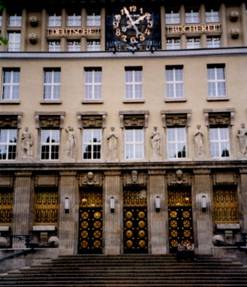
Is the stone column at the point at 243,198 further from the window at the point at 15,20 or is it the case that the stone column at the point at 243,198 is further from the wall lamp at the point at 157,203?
the window at the point at 15,20

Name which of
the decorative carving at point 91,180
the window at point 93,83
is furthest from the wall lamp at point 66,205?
the window at point 93,83

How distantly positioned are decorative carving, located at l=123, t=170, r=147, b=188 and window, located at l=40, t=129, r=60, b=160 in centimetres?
462

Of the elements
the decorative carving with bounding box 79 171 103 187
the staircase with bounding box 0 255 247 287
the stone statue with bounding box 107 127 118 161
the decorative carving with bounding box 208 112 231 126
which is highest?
the decorative carving with bounding box 208 112 231 126

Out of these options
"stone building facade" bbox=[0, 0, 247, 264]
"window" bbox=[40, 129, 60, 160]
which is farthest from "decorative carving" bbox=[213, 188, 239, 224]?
"window" bbox=[40, 129, 60, 160]

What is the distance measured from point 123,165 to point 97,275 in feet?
26.9

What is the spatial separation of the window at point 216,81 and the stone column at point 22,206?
12.7 metres

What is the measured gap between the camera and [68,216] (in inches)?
1226

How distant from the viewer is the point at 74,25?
114ft

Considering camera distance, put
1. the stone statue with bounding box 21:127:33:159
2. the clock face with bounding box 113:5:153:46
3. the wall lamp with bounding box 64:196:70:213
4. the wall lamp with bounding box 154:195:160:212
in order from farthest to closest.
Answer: the clock face with bounding box 113:5:153:46, the stone statue with bounding box 21:127:33:159, the wall lamp with bounding box 64:196:70:213, the wall lamp with bounding box 154:195:160:212

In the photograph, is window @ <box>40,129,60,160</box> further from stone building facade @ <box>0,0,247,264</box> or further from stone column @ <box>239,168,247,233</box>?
stone column @ <box>239,168,247,233</box>

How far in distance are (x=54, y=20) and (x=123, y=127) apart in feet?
29.4

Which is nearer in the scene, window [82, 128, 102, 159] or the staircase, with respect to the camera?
the staircase

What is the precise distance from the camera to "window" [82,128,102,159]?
1282 inches

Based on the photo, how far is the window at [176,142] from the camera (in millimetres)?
32312
